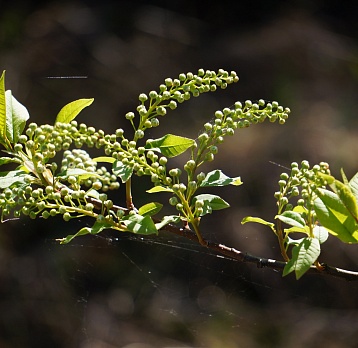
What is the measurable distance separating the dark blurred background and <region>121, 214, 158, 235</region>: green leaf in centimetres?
204

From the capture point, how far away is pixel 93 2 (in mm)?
4891

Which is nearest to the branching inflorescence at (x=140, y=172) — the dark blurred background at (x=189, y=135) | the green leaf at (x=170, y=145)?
the green leaf at (x=170, y=145)

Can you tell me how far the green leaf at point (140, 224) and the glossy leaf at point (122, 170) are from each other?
0.05m

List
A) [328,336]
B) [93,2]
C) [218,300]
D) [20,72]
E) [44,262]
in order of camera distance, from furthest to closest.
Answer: [93,2] → [20,72] → [44,262] → [218,300] → [328,336]

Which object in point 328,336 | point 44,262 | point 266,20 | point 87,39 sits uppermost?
point 266,20

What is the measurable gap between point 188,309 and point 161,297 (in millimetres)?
177

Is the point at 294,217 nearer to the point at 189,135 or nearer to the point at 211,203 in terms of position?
the point at 211,203

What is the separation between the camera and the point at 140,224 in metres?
0.70

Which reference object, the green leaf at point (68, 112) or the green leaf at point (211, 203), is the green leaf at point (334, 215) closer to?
the green leaf at point (211, 203)

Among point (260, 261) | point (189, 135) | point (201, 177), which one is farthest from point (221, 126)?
point (189, 135)

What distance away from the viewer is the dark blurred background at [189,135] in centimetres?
338

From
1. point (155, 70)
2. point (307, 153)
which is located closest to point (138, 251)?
point (307, 153)

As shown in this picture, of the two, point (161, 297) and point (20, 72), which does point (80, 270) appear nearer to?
point (161, 297)

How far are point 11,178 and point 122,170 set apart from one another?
143mm
